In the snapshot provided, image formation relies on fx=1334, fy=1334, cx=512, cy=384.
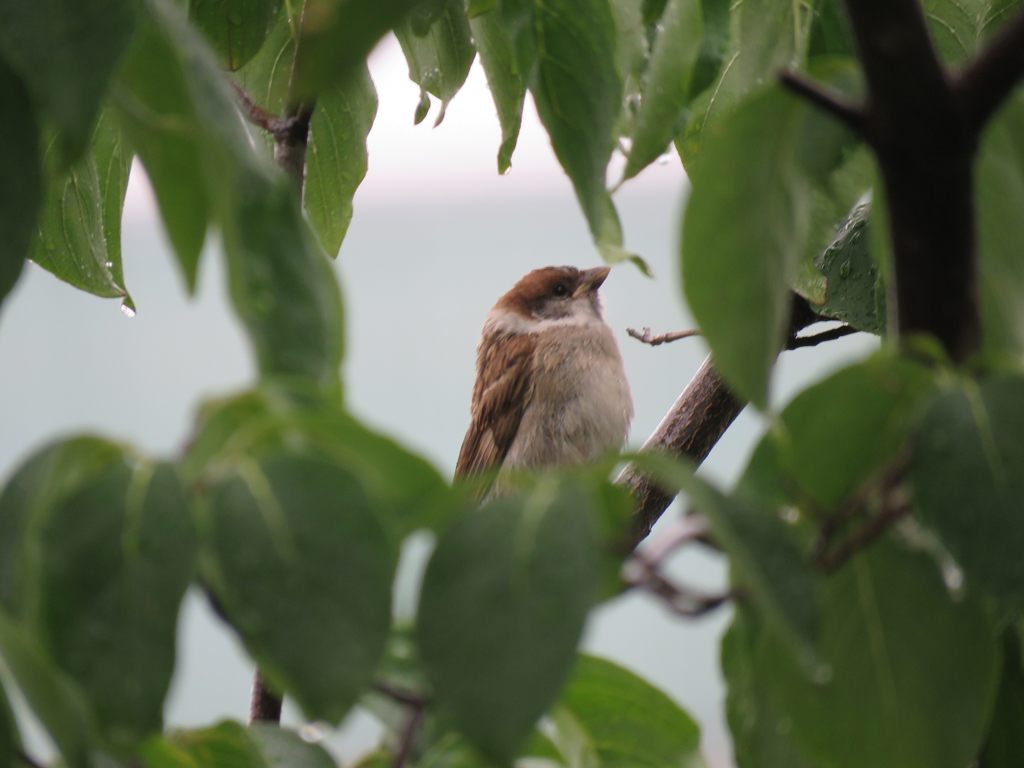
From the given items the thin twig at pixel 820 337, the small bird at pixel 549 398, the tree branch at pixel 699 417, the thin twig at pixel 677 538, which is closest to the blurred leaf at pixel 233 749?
the thin twig at pixel 677 538

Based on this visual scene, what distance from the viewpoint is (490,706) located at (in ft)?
1.43

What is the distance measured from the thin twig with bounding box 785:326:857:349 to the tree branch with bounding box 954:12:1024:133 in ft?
4.70

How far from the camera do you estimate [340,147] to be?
4.36 ft

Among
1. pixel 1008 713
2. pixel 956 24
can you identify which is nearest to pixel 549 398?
pixel 956 24

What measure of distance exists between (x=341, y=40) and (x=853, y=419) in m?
0.24

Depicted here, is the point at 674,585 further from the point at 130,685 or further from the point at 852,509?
the point at 130,685

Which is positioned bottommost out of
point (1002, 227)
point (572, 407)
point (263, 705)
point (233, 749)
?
point (572, 407)

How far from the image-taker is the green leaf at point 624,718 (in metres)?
0.72

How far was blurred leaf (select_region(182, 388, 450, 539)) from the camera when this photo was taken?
471 mm

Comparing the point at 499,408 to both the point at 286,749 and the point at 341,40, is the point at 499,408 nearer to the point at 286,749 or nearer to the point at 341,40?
the point at 286,749

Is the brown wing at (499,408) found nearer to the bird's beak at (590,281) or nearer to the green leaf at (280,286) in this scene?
the bird's beak at (590,281)

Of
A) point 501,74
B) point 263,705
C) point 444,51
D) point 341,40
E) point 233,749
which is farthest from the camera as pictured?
point 444,51

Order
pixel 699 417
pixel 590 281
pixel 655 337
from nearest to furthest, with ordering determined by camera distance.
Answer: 1. pixel 699 417
2. pixel 655 337
3. pixel 590 281

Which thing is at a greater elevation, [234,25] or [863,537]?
[234,25]
